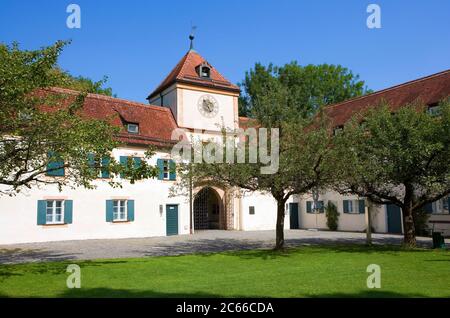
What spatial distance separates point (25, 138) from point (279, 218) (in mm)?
10675

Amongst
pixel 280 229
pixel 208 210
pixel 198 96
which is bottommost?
pixel 280 229

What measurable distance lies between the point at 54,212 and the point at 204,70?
50.9 feet

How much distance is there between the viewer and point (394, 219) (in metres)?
27.7

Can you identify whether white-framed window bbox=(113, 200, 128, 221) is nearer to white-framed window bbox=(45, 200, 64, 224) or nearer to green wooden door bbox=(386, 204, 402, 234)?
white-framed window bbox=(45, 200, 64, 224)

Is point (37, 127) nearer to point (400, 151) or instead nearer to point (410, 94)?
point (400, 151)

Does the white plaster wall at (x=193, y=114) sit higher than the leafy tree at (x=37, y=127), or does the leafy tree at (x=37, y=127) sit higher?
the white plaster wall at (x=193, y=114)

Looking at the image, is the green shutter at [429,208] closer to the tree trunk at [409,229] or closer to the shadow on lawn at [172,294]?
the tree trunk at [409,229]

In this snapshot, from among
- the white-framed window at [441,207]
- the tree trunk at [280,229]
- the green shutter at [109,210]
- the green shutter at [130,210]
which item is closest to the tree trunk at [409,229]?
the tree trunk at [280,229]

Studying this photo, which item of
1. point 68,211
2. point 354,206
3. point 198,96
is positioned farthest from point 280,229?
point 198,96

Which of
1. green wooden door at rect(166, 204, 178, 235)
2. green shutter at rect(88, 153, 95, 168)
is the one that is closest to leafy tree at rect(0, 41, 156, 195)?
green shutter at rect(88, 153, 95, 168)

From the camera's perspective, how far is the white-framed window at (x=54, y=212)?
917 inches

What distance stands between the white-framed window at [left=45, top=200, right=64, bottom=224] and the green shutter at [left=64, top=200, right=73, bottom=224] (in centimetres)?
18

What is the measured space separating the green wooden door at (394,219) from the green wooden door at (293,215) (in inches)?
356

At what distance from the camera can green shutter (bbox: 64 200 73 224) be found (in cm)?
2361
